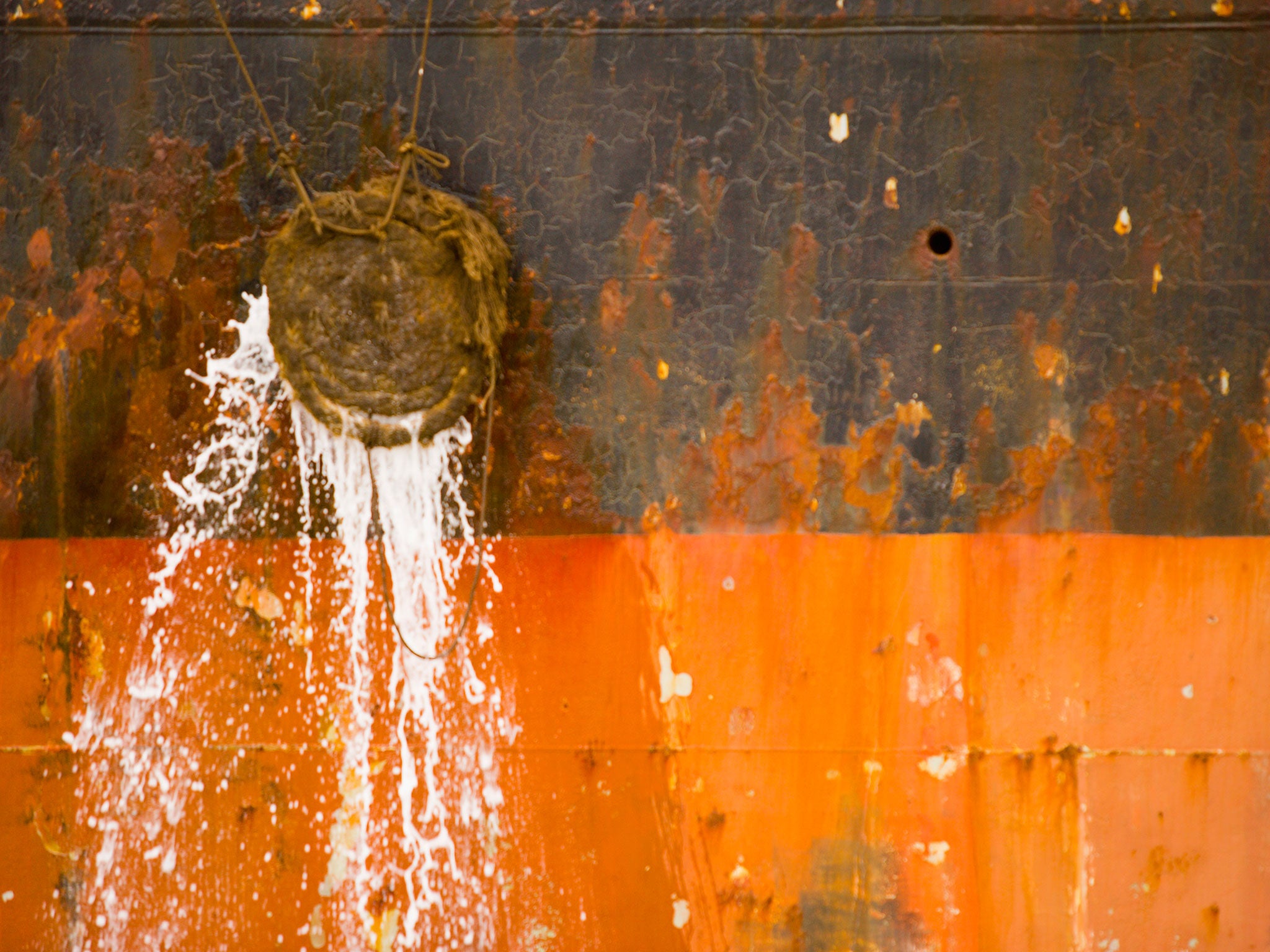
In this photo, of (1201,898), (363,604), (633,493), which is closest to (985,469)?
(633,493)

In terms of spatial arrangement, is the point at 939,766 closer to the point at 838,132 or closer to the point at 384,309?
the point at 838,132

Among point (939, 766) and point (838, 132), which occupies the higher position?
point (838, 132)

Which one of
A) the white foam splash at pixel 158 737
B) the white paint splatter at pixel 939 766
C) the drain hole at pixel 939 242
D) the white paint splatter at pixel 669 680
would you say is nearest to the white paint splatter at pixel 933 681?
the white paint splatter at pixel 939 766

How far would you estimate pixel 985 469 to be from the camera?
1888 mm

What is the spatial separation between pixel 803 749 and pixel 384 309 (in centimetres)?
136

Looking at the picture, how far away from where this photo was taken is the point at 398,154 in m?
1.86

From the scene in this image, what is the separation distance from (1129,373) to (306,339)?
6.08ft

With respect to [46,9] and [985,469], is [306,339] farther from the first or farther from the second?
[985,469]

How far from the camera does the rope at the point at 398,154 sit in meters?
1.76

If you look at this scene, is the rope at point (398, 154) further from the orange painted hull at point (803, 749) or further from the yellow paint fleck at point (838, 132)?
the yellow paint fleck at point (838, 132)

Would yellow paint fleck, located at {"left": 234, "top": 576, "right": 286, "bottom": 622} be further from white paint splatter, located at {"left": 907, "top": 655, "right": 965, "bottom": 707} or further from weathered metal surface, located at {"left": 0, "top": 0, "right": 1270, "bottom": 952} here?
white paint splatter, located at {"left": 907, "top": 655, "right": 965, "bottom": 707}

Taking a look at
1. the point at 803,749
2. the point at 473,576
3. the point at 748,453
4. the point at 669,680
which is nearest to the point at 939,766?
the point at 803,749

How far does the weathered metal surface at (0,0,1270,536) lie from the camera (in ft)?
6.10

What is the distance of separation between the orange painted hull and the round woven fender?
0.40 metres
